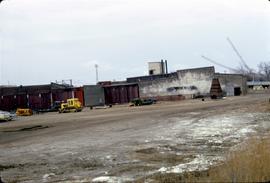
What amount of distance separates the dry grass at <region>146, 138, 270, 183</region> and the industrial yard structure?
62641 millimetres

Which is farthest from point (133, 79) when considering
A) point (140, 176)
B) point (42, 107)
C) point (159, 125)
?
point (140, 176)

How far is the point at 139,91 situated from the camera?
7819 centimetres

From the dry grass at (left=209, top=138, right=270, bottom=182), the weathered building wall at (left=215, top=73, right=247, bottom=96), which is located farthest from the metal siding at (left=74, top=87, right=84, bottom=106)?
the dry grass at (left=209, top=138, right=270, bottom=182)

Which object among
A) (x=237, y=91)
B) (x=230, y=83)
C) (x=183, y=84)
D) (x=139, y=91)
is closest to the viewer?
(x=230, y=83)

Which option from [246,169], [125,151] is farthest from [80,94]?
[246,169]

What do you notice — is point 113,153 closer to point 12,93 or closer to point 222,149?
point 222,149

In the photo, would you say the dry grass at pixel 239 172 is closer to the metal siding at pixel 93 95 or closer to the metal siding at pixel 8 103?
the metal siding at pixel 93 95

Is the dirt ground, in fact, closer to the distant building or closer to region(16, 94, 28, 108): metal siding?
region(16, 94, 28, 108): metal siding

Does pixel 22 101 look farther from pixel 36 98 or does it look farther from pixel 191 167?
pixel 191 167

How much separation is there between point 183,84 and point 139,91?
673 centimetres

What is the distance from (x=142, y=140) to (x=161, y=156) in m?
4.80

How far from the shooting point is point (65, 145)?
20.8 m

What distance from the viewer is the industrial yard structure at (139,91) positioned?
7531cm

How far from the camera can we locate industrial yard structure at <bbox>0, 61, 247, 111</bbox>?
75312 millimetres
